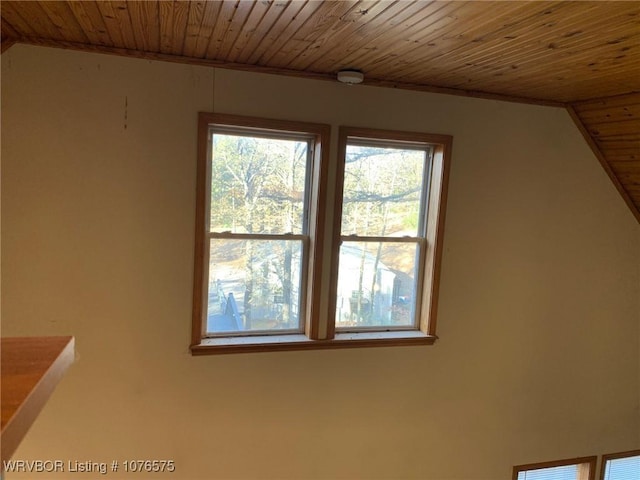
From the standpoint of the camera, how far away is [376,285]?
3.16 metres

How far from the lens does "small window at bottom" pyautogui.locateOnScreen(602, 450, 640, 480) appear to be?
12.6 ft

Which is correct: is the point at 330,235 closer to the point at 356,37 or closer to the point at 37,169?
the point at 356,37

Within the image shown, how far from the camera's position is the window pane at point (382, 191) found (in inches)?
118

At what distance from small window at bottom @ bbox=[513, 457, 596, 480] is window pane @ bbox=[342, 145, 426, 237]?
2155 millimetres

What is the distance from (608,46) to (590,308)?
2.22 meters

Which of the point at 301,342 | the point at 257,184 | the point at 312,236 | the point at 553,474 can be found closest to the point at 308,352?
the point at 301,342

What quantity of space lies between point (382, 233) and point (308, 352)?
938 mm

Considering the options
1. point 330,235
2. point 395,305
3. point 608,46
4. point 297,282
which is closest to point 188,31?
point 330,235

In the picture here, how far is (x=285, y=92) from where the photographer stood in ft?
8.92

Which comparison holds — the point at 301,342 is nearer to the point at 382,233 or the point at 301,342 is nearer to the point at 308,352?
the point at 308,352

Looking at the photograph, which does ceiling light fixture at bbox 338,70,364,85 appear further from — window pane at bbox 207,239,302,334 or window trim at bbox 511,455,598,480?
window trim at bbox 511,455,598,480

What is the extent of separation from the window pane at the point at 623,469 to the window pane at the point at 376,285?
2.35 m

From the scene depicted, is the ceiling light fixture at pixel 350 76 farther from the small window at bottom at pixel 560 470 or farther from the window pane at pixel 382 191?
the small window at bottom at pixel 560 470

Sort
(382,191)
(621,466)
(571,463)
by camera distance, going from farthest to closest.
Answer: (621,466) → (571,463) → (382,191)
